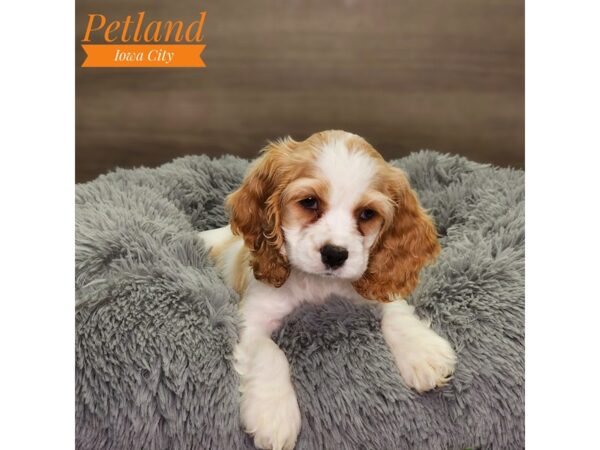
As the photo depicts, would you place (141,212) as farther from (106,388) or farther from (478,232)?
(478,232)

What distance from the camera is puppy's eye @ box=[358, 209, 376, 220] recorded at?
234 cm

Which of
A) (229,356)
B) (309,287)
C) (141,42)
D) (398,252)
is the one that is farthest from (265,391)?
(141,42)

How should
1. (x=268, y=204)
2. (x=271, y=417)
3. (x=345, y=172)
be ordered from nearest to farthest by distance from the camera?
(x=271, y=417) < (x=345, y=172) < (x=268, y=204)

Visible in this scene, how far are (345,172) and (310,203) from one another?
0.53 feet

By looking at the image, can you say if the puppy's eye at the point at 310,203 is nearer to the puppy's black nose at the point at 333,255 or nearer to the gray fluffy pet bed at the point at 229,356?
the puppy's black nose at the point at 333,255

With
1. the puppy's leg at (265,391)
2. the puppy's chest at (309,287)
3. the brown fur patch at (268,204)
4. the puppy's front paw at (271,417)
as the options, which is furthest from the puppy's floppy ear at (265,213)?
the puppy's front paw at (271,417)

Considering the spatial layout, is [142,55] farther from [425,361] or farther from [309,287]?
[425,361]

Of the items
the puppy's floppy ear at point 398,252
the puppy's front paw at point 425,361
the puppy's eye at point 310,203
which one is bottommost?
the puppy's front paw at point 425,361

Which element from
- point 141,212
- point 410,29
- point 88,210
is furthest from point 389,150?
point 88,210

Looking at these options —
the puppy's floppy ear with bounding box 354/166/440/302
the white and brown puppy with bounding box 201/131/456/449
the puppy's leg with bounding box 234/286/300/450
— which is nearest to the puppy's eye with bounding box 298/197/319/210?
the white and brown puppy with bounding box 201/131/456/449

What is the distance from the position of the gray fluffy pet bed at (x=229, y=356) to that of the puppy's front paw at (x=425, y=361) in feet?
0.11

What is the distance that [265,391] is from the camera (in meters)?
2.22

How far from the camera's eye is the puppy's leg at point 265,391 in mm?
2172

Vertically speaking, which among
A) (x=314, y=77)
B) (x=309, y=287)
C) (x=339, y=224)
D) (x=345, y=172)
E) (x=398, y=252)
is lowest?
(x=309, y=287)
